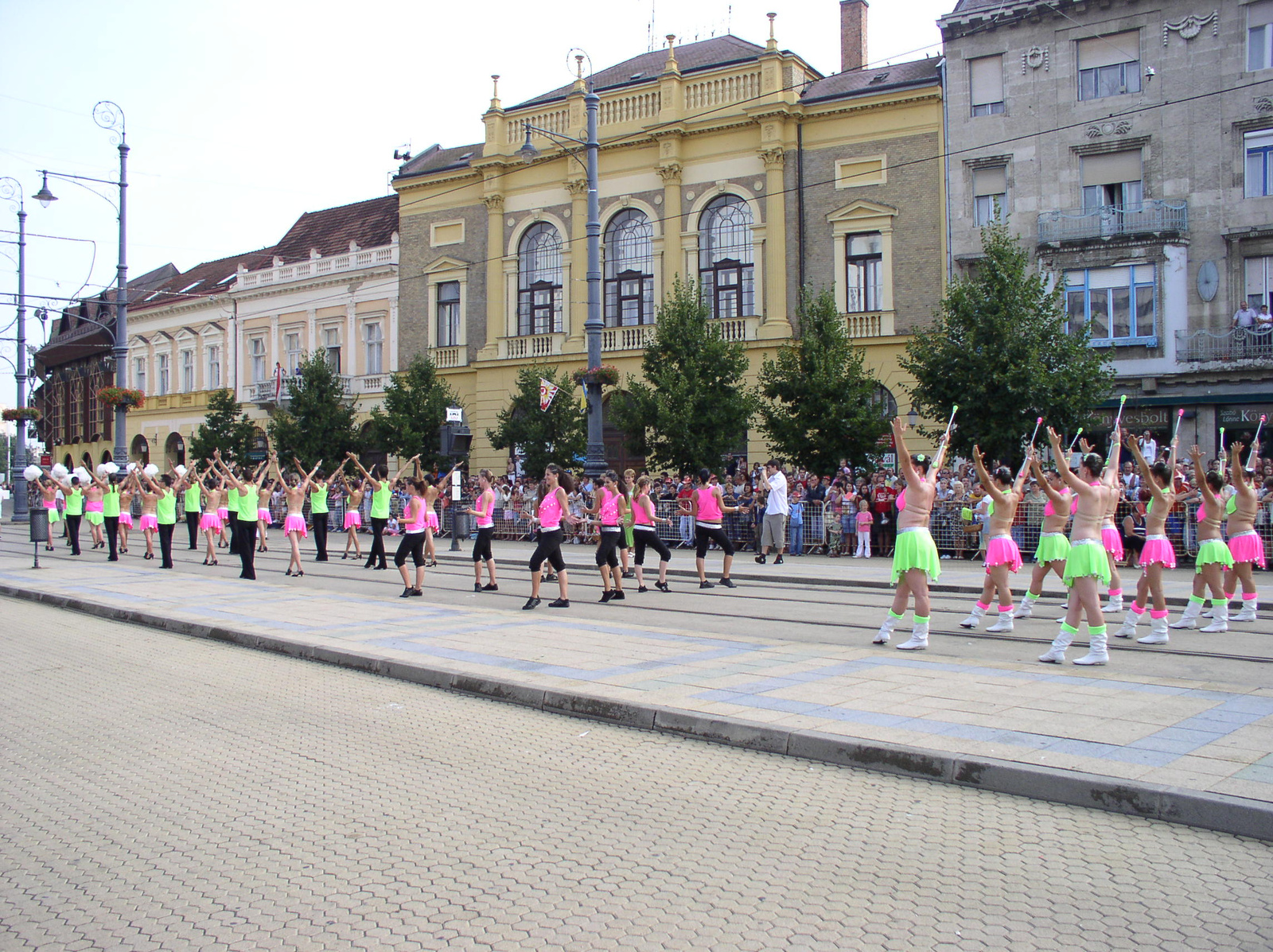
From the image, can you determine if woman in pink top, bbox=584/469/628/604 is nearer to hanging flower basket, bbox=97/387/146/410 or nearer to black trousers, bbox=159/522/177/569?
black trousers, bbox=159/522/177/569

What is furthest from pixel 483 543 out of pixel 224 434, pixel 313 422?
pixel 224 434

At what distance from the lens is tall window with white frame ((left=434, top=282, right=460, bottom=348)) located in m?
39.2

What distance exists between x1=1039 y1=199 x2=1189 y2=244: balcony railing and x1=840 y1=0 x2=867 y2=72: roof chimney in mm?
9614

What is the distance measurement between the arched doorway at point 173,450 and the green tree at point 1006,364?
4024 cm

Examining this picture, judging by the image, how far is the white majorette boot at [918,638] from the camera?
370 inches

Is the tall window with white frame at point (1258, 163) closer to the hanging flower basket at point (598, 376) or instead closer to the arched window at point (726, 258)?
the arched window at point (726, 258)

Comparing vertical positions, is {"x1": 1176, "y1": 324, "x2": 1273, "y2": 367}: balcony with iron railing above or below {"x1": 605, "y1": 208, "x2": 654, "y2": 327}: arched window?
below

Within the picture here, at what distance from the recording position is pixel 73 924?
3.92 m

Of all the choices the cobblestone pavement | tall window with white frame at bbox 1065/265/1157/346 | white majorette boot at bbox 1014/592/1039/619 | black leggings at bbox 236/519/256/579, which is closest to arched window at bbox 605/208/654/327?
tall window with white frame at bbox 1065/265/1157/346

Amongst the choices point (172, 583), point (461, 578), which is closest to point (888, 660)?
point (461, 578)

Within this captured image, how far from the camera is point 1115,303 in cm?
2770

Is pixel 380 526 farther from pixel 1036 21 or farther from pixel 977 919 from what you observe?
pixel 1036 21

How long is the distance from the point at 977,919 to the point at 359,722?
4652mm

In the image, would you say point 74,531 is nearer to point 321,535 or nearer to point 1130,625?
point 321,535
